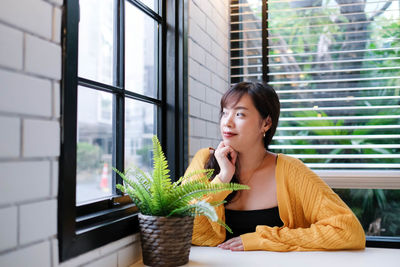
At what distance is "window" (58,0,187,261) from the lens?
1.18 meters

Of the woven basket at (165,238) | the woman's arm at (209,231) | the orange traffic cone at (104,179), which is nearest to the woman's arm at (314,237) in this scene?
the woman's arm at (209,231)

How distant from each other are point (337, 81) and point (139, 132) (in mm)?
1684

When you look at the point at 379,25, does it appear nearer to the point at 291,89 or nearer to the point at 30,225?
the point at 291,89

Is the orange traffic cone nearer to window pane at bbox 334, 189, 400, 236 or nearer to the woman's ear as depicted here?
the woman's ear

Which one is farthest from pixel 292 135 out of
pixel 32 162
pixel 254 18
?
pixel 32 162

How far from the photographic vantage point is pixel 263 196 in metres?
2.02

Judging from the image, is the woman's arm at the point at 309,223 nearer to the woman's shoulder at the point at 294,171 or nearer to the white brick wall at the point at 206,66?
the woman's shoulder at the point at 294,171

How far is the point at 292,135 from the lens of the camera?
3.06 metres

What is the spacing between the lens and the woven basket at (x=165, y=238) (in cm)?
142

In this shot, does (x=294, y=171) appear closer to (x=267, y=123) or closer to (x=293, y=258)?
(x=267, y=123)

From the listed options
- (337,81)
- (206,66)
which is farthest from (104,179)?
(337,81)

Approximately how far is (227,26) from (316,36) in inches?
24.4

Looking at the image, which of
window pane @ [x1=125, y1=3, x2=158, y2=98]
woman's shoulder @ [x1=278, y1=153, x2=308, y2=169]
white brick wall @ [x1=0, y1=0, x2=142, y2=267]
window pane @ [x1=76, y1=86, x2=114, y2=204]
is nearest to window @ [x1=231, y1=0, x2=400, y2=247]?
woman's shoulder @ [x1=278, y1=153, x2=308, y2=169]

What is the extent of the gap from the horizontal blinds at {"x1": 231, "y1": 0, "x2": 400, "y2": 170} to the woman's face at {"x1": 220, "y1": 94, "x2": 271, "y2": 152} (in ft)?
3.42
